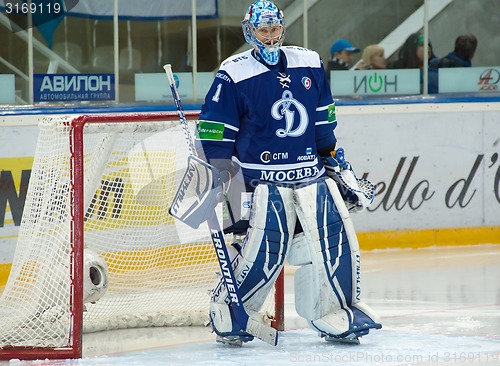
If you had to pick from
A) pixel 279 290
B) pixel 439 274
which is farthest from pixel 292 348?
pixel 439 274

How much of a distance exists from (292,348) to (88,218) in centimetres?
112

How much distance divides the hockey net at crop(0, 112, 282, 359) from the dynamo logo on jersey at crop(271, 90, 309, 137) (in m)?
0.61

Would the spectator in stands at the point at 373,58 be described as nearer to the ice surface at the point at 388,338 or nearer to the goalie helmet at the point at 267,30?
the ice surface at the point at 388,338

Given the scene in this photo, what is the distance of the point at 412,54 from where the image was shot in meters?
7.93

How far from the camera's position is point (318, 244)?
176 inches

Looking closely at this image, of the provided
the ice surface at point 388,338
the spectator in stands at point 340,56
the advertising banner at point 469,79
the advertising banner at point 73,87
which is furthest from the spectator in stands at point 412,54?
the advertising banner at point 73,87

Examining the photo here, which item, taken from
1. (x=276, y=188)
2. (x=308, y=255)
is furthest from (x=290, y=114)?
(x=308, y=255)

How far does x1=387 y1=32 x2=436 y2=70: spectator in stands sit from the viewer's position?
7.89m

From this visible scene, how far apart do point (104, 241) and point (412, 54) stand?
336cm
